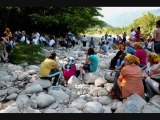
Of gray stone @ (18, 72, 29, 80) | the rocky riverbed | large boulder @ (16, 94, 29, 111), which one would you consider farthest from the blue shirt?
large boulder @ (16, 94, 29, 111)

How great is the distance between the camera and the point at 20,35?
2439 centimetres

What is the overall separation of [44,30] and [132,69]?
22.0m

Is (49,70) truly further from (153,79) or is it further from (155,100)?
(155,100)

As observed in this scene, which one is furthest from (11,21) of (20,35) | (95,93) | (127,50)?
(95,93)

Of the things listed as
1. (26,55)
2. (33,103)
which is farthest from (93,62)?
(26,55)

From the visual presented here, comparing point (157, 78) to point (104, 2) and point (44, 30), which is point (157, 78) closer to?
point (104, 2)

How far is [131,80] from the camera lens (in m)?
9.39

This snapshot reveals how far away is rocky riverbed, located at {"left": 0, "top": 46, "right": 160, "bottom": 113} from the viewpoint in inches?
343

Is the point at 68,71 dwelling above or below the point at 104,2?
below

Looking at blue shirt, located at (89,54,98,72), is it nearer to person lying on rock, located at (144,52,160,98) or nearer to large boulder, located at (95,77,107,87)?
large boulder, located at (95,77,107,87)

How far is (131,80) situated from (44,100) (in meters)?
2.31

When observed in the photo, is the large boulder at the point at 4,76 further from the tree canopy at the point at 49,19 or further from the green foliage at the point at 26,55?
the tree canopy at the point at 49,19

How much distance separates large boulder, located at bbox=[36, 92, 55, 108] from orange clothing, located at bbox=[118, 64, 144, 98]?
189 cm

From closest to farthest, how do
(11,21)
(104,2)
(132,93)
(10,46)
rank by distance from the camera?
1. (104,2)
2. (132,93)
3. (10,46)
4. (11,21)
